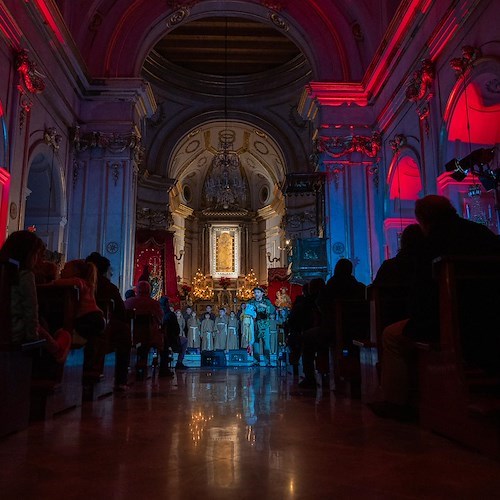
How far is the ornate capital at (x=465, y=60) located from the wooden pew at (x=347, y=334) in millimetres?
3962

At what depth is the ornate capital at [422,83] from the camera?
7672 millimetres

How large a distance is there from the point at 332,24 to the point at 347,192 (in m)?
3.99

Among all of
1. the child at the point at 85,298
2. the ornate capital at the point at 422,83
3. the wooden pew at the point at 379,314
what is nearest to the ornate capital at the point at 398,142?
the ornate capital at the point at 422,83

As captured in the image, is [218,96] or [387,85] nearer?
[387,85]

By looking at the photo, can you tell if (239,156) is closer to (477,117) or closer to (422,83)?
(422,83)

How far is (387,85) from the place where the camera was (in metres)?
Answer: 9.86

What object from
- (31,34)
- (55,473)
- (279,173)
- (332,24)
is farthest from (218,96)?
(55,473)

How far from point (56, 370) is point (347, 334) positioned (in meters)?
2.48

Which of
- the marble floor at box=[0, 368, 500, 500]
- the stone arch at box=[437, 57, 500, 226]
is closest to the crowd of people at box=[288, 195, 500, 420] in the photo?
the marble floor at box=[0, 368, 500, 500]

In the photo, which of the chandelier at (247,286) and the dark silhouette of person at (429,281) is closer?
the dark silhouette of person at (429,281)

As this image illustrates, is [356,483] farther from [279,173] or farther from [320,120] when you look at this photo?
[279,173]

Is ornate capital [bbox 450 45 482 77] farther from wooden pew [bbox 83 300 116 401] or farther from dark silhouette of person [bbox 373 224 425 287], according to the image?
wooden pew [bbox 83 300 116 401]

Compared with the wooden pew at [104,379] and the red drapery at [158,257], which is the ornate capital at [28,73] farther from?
the red drapery at [158,257]

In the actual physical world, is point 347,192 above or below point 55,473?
above
